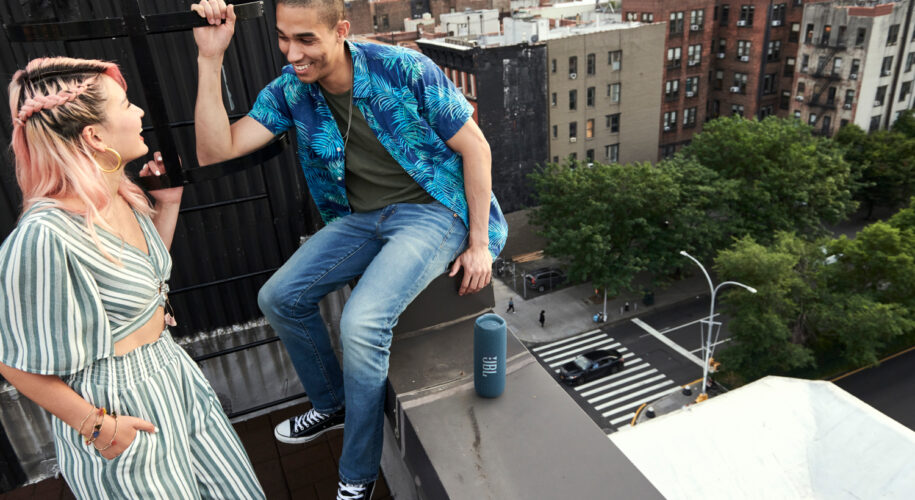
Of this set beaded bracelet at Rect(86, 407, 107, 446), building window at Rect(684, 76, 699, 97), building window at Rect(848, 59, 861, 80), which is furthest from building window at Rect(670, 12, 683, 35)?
beaded bracelet at Rect(86, 407, 107, 446)

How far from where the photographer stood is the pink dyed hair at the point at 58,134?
251 centimetres

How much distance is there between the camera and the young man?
130 inches

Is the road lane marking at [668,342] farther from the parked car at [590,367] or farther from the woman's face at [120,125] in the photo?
the woman's face at [120,125]

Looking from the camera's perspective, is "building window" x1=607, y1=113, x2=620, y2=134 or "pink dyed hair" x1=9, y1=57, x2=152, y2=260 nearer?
"pink dyed hair" x1=9, y1=57, x2=152, y2=260

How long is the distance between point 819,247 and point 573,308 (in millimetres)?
10266

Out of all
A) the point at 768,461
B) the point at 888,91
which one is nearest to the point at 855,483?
the point at 768,461

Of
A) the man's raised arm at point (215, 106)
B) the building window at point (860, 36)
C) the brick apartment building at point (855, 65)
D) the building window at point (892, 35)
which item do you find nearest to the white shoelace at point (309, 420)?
the man's raised arm at point (215, 106)

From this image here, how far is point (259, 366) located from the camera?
18.3 ft

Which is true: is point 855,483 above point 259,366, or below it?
below

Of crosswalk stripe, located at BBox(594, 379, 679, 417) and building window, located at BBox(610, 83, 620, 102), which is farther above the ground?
building window, located at BBox(610, 83, 620, 102)

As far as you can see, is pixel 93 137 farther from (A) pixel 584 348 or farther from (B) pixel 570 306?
(B) pixel 570 306

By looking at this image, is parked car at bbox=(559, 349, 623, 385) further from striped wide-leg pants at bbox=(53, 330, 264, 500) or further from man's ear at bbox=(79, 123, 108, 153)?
man's ear at bbox=(79, 123, 108, 153)

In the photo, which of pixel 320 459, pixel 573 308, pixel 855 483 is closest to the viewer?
pixel 320 459

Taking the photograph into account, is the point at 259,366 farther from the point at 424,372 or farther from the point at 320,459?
the point at 424,372
